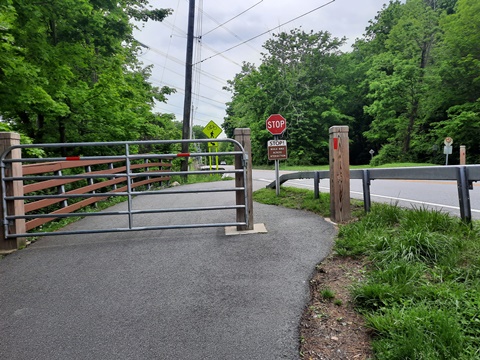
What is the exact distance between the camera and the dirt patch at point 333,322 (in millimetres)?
1967

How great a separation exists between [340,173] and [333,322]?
9.41 feet

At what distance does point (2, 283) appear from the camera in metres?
3.10

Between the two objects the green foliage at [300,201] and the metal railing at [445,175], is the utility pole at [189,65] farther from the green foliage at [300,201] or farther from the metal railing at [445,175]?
the metal railing at [445,175]

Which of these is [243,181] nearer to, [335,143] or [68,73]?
[335,143]

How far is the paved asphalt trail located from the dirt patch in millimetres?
98

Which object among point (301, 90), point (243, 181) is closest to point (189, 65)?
point (243, 181)

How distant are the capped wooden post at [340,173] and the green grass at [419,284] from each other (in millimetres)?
683

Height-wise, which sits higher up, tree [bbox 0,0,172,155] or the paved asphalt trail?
tree [bbox 0,0,172,155]

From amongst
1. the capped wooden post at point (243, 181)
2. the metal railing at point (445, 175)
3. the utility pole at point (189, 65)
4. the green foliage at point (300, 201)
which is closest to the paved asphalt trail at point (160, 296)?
the capped wooden post at point (243, 181)

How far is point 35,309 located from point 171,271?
1189mm

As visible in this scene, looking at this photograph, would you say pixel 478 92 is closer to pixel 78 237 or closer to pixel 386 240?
pixel 386 240

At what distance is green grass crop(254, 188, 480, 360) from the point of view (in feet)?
5.90

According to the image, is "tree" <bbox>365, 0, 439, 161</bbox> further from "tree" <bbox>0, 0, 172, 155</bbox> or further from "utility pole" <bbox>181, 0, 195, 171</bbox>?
"tree" <bbox>0, 0, 172, 155</bbox>


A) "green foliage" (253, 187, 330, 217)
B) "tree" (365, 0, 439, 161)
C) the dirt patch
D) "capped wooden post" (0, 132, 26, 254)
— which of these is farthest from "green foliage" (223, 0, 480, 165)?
"capped wooden post" (0, 132, 26, 254)
